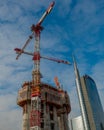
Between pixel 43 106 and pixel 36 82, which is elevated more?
pixel 36 82

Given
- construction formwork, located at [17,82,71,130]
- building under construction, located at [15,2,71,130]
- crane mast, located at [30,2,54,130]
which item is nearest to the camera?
crane mast, located at [30,2,54,130]

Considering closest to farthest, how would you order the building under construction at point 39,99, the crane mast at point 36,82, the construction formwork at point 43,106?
1. the crane mast at point 36,82
2. the construction formwork at point 43,106
3. the building under construction at point 39,99

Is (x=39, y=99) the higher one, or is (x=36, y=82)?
(x=36, y=82)

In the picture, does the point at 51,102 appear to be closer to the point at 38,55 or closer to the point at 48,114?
the point at 48,114

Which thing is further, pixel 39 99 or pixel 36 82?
pixel 36 82

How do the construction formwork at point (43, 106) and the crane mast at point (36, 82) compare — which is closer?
the crane mast at point (36, 82)

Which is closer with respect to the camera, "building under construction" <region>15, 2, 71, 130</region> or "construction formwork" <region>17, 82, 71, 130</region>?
"construction formwork" <region>17, 82, 71, 130</region>

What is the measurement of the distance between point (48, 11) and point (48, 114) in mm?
68745

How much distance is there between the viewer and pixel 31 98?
115 metres

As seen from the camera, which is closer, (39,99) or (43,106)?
(39,99)

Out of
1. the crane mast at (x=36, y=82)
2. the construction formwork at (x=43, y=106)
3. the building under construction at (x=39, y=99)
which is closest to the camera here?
the crane mast at (x=36, y=82)

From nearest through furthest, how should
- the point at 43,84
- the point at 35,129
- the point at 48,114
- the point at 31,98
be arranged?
1. the point at 35,129
2. the point at 31,98
3. the point at 48,114
4. the point at 43,84

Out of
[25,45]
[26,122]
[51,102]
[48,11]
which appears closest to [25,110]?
[26,122]

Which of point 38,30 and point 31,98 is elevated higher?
point 38,30
